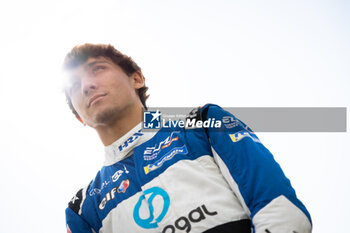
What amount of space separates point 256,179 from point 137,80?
199 centimetres

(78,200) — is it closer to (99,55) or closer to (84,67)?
(84,67)

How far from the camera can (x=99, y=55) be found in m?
2.56

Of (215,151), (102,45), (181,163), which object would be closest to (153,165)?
(181,163)

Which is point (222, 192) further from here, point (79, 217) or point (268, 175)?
point (79, 217)

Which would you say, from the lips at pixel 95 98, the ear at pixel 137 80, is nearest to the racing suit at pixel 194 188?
the lips at pixel 95 98

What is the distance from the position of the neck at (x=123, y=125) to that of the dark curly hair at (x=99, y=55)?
633 mm

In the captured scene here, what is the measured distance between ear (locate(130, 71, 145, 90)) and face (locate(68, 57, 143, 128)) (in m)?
0.23

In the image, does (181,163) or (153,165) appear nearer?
(181,163)

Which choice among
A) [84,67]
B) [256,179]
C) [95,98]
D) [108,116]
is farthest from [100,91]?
[256,179]

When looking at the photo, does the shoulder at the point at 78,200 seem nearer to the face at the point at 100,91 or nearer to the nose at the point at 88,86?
the face at the point at 100,91

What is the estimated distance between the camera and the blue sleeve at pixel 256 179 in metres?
1.14

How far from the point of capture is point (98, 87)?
217cm

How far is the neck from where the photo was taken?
7.32 feet

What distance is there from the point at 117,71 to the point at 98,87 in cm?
40
